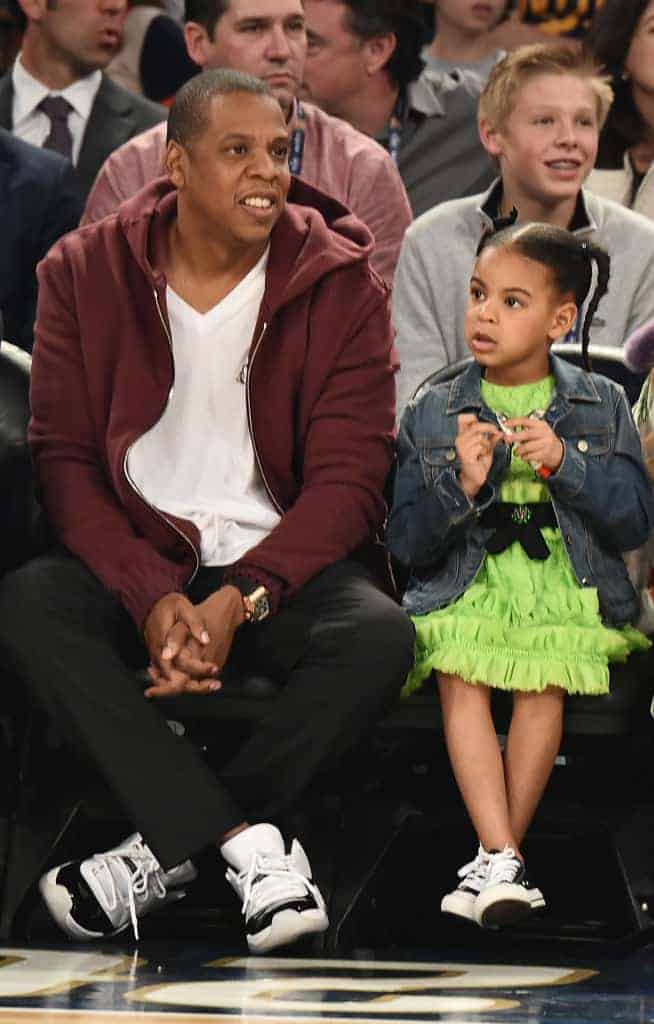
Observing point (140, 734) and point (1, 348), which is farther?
point (1, 348)

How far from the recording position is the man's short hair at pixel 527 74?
15.4 ft

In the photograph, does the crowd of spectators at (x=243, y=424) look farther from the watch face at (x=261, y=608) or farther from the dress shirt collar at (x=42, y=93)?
the dress shirt collar at (x=42, y=93)

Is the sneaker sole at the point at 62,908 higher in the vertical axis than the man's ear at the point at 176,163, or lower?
lower

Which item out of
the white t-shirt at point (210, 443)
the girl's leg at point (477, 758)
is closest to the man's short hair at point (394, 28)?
the white t-shirt at point (210, 443)

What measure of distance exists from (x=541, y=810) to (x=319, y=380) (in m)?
0.84

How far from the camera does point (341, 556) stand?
360 centimetres

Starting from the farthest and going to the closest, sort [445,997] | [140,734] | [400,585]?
1. [400,585]
2. [140,734]
3. [445,997]

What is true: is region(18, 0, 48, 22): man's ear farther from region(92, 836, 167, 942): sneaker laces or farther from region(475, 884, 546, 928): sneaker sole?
region(475, 884, 546, 928): sneaker sole

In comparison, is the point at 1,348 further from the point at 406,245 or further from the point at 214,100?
the point at 406,245

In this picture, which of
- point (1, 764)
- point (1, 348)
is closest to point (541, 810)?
point (1, 764)

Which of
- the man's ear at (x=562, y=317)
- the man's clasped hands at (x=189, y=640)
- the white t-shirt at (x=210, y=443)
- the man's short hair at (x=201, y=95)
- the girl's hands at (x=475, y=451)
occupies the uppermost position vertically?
the man's short hair at (x=201, y=95)

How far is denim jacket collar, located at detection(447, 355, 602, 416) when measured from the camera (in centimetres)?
356

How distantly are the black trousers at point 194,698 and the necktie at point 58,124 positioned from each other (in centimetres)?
206

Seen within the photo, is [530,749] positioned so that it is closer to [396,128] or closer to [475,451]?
[475,451]
